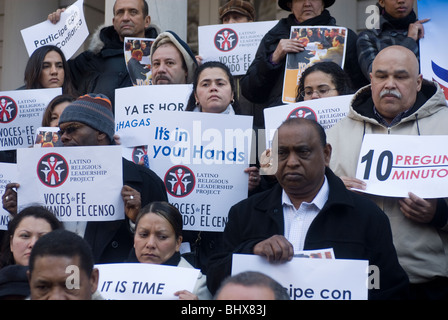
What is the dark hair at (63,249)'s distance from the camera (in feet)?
14.1

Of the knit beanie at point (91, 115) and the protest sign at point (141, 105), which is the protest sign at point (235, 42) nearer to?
the protest sign at point (141, 105)

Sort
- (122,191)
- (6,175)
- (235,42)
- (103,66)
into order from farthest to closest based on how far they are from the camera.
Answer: (103,66) < (235,42) < (6,175) < (122,191)

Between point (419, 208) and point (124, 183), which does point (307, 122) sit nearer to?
point (419, 208)

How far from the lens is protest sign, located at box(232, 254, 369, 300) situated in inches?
176

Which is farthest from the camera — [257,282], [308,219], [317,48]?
[317,48]

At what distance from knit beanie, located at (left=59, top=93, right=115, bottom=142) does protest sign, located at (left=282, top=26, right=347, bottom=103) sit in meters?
1.62

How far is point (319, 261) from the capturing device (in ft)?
14.9

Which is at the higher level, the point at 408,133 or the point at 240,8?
Answer: the point at 240,8

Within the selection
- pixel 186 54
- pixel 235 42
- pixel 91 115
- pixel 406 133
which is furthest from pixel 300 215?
pixel 235 42

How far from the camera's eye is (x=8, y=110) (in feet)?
25.5

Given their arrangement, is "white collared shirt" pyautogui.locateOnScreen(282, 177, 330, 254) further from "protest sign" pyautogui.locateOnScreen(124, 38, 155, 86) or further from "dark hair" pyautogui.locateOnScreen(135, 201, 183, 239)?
"protest sign" pyautogui.locateOnScreen(124, 38, 155, 86)

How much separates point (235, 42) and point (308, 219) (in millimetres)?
3497

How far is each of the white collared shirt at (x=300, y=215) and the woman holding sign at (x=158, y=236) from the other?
80cm
